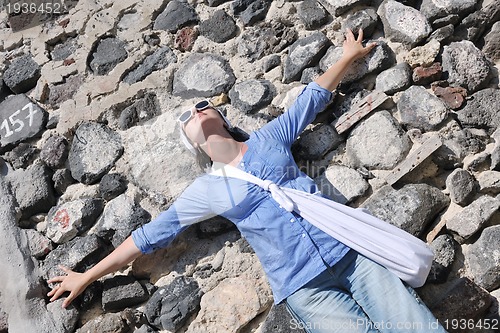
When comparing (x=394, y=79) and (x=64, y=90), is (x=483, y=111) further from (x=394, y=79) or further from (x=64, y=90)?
(x=64, y=90)

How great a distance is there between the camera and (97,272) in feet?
9.30

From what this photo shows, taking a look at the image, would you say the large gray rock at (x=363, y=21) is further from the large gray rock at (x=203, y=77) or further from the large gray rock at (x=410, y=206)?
the large gray rock at (x=410, y=206)

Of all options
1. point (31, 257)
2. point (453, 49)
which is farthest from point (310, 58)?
point (31, 257)

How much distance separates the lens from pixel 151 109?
3316mm

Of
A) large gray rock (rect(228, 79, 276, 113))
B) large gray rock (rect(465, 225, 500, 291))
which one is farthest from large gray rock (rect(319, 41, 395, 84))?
large gray rock (rect(465, 225, 500, 291))

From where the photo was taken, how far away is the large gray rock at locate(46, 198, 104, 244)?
308 cm

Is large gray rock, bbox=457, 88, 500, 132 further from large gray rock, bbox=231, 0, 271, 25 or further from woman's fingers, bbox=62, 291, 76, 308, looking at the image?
woman's fingers, bbox=62, 291, 76, 308

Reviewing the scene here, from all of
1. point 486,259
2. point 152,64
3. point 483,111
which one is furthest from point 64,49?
point 486,259

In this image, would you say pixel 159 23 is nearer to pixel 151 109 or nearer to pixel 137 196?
pixel 151 109

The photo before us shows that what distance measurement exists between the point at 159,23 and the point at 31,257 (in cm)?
133

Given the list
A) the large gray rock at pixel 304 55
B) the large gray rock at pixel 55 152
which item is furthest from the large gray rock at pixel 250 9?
the large gray rock at pixel 55 152

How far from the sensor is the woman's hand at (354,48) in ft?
9.95

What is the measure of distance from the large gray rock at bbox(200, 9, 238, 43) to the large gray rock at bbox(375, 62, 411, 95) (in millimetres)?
798

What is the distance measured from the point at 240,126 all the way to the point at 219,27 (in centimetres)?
61
